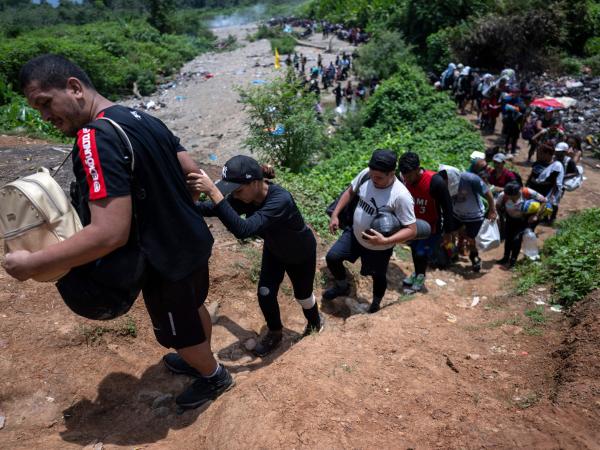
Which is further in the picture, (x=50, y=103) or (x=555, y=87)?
(x=555, y=87)

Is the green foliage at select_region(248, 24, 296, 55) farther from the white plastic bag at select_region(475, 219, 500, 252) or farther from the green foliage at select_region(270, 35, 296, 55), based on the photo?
the white plastic bag at select_region(475, 219, 500, 252)

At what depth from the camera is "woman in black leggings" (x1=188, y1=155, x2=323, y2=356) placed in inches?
102

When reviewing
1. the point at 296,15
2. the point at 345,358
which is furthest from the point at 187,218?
the point at 296,15

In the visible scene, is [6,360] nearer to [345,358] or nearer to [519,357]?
[345,358]

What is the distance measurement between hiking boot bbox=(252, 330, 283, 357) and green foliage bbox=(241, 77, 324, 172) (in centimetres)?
616

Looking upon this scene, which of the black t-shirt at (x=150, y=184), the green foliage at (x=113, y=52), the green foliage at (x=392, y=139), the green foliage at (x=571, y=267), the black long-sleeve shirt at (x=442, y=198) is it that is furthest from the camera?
the green foliage at (x=113, y=52)

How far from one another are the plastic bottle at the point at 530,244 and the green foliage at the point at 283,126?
16.4 feet

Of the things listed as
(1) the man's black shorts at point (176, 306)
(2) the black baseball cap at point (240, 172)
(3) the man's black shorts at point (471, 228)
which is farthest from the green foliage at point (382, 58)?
(1) the man's black shorts at point (176, 306)

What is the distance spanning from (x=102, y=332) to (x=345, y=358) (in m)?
1.78

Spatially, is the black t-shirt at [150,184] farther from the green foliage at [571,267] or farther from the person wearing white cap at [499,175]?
the person wearing white cap at [499,175]

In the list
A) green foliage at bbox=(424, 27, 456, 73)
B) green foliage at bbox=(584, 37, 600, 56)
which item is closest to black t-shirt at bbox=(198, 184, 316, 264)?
green foliage at bbox=(424, 27, 456, 73)

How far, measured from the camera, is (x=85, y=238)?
1883mm

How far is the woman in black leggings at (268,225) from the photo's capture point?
8.53 feet

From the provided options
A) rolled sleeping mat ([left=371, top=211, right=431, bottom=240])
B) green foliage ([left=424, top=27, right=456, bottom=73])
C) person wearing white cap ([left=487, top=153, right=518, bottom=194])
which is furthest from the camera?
green foliage ([left=424, top=27, right=456, bottom=73])
